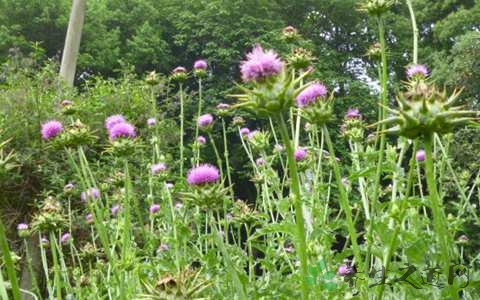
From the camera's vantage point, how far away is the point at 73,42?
40.3ft

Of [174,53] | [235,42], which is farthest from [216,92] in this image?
[174,53]

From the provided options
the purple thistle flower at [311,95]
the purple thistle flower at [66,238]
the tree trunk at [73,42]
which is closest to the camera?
the purple thistle flower at [311,95]

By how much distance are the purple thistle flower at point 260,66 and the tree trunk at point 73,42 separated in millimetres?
10244

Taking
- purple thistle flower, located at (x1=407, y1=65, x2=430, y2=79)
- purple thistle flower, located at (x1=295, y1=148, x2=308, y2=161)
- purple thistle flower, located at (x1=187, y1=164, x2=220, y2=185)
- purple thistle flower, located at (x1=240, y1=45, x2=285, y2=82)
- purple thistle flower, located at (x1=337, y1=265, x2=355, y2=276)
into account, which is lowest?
purple thistle flower, located at (x1=337, y1=265, x2=355, y2=276)

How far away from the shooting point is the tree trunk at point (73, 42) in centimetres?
1165

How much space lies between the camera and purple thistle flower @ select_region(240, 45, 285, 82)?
1.65 meters

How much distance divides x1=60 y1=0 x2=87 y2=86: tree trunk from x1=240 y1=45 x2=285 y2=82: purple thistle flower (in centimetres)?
1024

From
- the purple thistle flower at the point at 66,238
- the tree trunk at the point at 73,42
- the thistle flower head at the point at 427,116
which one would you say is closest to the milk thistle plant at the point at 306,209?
the thistle flower head at the point at 427,116

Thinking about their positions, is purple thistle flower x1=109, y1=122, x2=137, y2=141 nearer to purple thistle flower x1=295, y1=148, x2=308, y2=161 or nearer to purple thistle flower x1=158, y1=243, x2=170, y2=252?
purple thistle flower x1=295, y1=148, x2=308, y2=161

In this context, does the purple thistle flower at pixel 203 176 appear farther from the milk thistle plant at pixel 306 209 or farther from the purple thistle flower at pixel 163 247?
the purple thistle flower at pixel 163 247

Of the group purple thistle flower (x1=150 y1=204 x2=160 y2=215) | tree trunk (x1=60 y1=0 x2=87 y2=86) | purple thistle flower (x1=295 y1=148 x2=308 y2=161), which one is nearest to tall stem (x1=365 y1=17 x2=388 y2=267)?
purple thistle flower (x1=295 y1=148 x2=308 y2=161)

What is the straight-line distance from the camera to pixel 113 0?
20.5 meters

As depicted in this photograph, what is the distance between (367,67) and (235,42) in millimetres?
3661

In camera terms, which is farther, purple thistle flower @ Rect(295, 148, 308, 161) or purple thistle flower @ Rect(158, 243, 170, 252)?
purple thistle flower @ Rect(158, 243, 170, 252)
